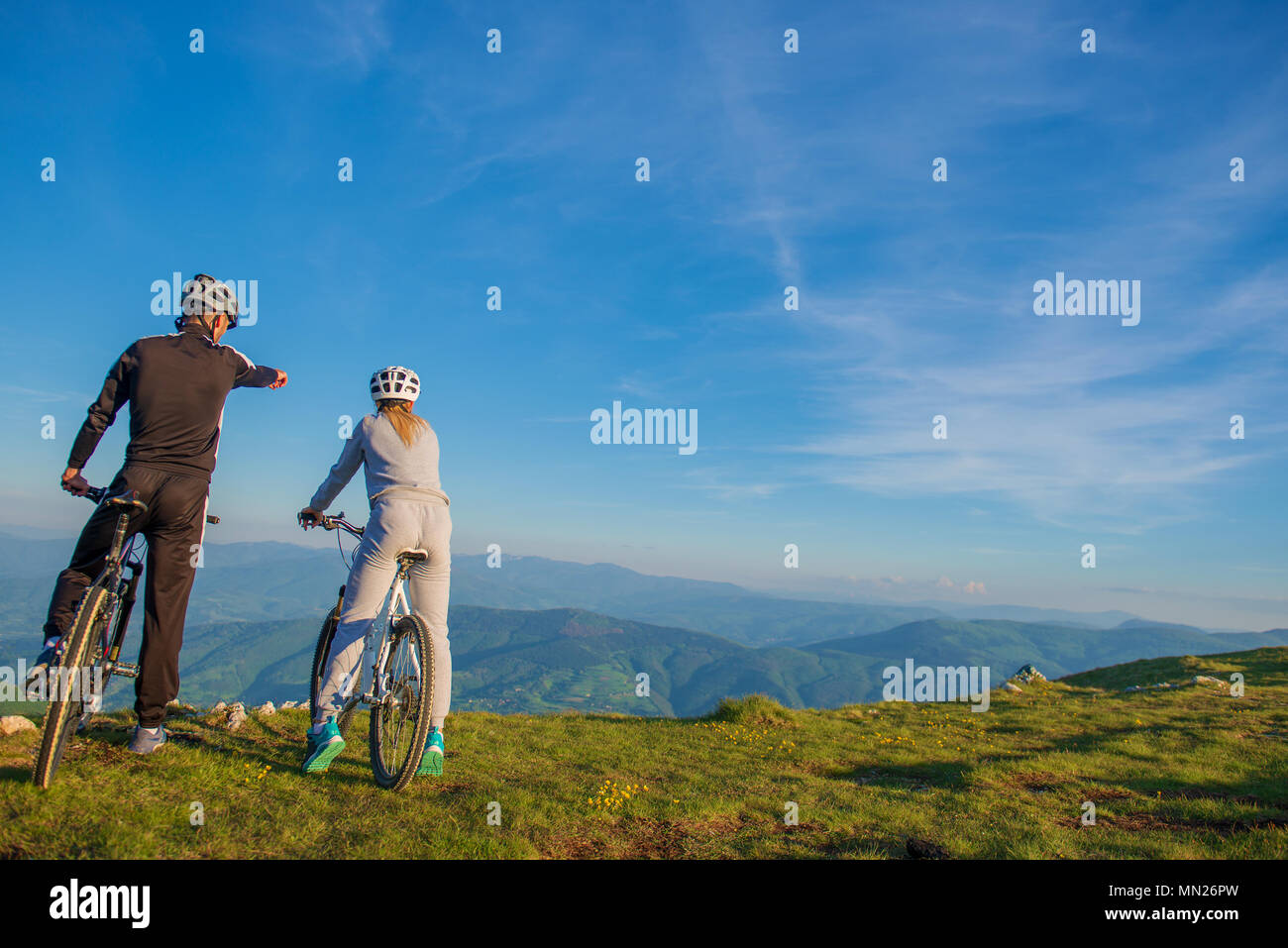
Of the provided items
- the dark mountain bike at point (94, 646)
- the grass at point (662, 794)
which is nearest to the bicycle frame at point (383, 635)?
the grass at point (662, 794)

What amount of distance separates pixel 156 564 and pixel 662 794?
18.8ft

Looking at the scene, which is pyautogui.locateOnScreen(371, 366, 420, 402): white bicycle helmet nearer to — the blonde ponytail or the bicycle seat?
the blonde ponytail

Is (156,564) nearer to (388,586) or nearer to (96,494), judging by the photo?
(96,494)

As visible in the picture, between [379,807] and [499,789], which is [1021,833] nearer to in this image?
[499,789]

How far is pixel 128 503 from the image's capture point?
19.1 feet

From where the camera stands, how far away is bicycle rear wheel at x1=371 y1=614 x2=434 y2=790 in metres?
6.32

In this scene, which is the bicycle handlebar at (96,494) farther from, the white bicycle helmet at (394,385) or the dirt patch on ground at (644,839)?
the dirt patch on ground at (644,839)

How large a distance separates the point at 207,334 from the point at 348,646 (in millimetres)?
3558

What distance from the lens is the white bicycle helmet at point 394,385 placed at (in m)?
7.10

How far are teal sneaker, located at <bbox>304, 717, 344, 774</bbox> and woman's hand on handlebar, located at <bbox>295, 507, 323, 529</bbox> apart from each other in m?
2.21

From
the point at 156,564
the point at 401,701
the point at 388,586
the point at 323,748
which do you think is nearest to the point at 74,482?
the point at 156,564

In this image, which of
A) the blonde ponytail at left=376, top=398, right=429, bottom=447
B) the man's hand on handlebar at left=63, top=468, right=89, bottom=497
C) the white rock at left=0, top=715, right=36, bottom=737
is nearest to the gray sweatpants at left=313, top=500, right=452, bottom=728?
the blonde ponytail at left=376, top=398, right=429, bottom=447

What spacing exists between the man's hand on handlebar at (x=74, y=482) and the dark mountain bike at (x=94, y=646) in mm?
54
